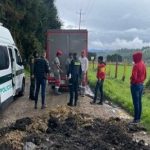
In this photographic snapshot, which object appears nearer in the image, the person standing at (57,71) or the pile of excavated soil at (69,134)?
the pile of excavated soil at (69,134)

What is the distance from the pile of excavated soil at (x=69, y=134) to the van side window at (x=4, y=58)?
6.27ft

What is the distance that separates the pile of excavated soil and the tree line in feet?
66.5

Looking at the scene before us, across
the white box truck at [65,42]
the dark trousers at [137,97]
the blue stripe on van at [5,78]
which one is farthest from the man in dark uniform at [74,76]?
the white box truck at [65,42]

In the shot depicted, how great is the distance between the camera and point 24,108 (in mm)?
16266

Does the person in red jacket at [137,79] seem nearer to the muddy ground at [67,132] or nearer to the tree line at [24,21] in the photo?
the muddy ground at [67,132]

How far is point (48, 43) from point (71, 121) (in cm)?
949

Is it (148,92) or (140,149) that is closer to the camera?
(140,149)

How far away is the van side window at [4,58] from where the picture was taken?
43.7ft

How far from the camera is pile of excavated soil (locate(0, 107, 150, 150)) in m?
9.67

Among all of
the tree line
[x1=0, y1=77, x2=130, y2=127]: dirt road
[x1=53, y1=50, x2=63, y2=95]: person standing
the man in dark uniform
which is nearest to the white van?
[x1=0, y1=77, x2=130, y2=127]: dirt road

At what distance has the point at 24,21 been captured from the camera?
41594 millimetres

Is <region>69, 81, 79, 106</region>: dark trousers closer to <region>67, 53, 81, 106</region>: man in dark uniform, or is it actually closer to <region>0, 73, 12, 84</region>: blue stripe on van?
<region>67, 53, 81, 106</region>: man in dark uniform

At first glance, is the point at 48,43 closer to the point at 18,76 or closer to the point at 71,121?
the point at 18,76

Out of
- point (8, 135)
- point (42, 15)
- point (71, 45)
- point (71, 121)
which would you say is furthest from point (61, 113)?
point (42, 15)
